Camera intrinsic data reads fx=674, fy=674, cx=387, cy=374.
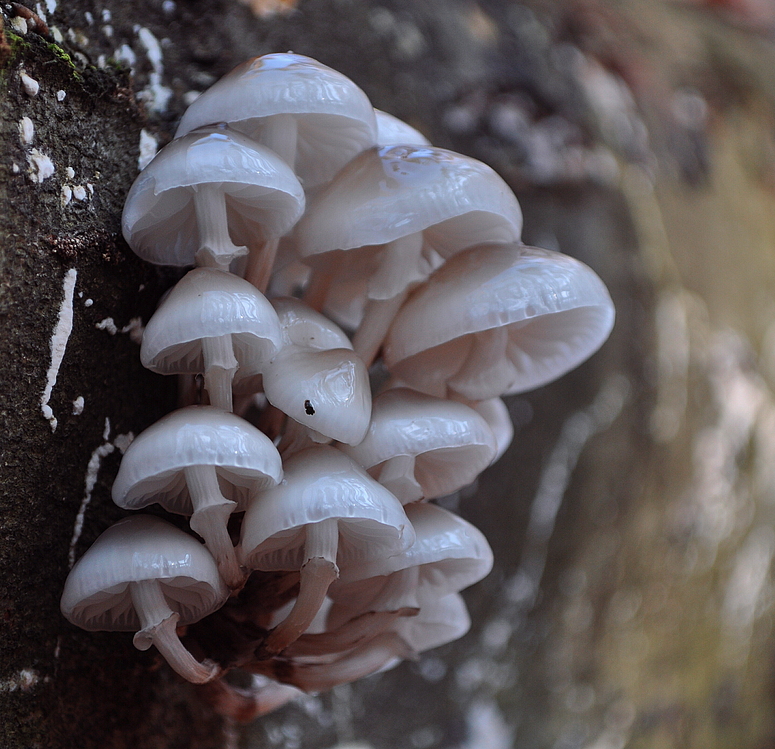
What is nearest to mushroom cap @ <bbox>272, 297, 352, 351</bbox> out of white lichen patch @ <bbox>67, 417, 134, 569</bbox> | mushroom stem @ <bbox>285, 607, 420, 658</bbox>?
white lichen patch @ <bbox>67, 417, 134, 569</bbox>

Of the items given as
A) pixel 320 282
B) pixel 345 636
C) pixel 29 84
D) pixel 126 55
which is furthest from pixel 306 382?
pixel 126 55

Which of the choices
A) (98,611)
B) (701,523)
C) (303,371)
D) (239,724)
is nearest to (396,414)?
(303,371)

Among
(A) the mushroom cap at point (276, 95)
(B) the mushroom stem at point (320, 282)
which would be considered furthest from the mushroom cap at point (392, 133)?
(B) the mushroom stem at point (320, 282)

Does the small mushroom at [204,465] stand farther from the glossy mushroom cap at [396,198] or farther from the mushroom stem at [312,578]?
the glossy mushroom cap at [396,198]

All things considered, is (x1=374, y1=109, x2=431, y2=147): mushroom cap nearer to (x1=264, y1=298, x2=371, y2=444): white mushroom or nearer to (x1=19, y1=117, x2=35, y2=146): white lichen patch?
(x1=264, y1=298, x2=371, y2=444): white mushroom

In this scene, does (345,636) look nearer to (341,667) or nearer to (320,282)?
(341,667)

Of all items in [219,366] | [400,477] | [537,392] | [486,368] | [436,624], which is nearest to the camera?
[219,366]

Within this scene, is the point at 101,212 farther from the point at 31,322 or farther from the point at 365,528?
the point at 365,528
